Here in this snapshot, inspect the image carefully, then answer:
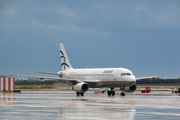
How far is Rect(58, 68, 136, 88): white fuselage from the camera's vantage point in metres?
43.1

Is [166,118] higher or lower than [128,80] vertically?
lower

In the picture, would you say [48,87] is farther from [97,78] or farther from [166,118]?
[166,118]

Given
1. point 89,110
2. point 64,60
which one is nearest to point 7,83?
point 64,60

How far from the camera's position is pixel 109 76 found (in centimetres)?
4497

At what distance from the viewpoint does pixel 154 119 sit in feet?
50.3

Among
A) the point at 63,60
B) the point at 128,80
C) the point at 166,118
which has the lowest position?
the point at 166,118

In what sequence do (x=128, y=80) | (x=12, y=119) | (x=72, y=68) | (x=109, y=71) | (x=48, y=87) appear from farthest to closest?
(x=48, y=87) < (x=72, y=68) < (x=109, y=71) < (x=128, y=80) < (x=12, y=119)

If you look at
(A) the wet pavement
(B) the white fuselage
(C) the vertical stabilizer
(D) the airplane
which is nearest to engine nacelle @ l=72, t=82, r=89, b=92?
(D) the airplane

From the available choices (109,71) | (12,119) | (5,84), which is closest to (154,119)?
(12,119)

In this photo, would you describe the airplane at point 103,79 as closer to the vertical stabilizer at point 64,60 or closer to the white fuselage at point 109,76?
the white fuselage at point 109,76

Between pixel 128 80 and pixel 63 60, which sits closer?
pixel 128 80

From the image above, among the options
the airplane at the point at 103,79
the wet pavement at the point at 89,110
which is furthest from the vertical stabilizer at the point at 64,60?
the wet pavement at the point at 89,110

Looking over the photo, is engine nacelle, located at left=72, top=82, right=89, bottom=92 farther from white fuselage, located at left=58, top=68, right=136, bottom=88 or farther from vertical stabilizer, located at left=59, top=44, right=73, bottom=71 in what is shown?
vertical stabilizer, located at left=59, top=44, right=73, bottom=71

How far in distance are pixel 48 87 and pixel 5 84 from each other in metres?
13.1
